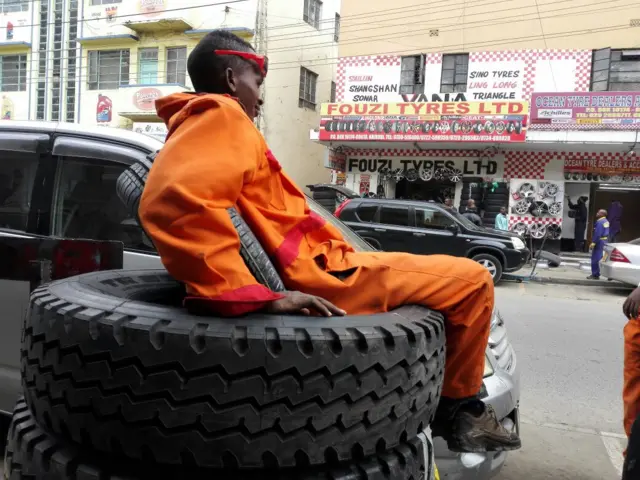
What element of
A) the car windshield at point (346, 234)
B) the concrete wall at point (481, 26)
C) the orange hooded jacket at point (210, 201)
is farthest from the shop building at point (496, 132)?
the orange hooded jacket at point (210, 201)

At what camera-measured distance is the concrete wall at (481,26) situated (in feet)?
54.9

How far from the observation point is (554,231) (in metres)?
17.3

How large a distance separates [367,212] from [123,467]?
11.4m

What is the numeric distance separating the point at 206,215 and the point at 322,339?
0.40 meters

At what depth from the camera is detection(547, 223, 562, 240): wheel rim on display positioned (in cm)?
1725

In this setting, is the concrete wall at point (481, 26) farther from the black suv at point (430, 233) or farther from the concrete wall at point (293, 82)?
the black suv at point (430, 233)

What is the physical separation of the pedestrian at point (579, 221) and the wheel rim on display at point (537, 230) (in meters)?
1.10

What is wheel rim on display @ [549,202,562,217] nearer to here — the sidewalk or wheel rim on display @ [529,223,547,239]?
wheel rim on display @ [529,223,547,239]

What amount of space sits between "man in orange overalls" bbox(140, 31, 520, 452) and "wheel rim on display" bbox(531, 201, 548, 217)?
1653 cm

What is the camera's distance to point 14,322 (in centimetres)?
279

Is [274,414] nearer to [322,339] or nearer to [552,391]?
[322,339]

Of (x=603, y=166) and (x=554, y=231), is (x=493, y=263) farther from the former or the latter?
(x=603, y=166)

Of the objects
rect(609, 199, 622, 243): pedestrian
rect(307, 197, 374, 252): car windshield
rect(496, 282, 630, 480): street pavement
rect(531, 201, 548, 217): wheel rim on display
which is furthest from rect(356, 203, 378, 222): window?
rect(609, 199, 622, 243): pedestrian

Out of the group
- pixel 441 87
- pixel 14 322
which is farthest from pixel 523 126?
pixel 14 322
